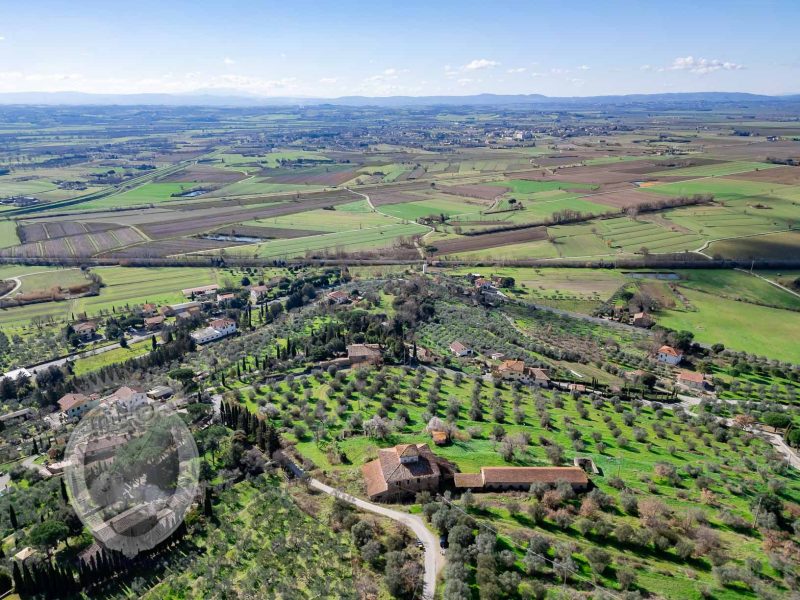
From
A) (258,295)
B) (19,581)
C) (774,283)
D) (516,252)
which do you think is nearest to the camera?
(19,581)

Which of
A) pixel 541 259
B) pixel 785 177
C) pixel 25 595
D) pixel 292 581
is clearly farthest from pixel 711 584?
pixel 785 177

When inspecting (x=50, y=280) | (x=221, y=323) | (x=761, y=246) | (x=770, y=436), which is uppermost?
(x=761, y=246)

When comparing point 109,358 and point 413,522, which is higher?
point 413,522

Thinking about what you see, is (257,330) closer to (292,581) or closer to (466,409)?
(466,409)

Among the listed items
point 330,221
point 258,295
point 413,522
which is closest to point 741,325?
point 413,522

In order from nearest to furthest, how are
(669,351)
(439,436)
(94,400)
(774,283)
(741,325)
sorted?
(439,436) < (94,400) < (669,351) < (741,325) < (774,283)

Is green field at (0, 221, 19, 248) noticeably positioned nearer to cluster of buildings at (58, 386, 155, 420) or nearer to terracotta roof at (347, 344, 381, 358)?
cluster of buildings at (58, 386, 155, 420)

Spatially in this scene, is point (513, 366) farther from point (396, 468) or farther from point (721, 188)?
point (721, 188)
